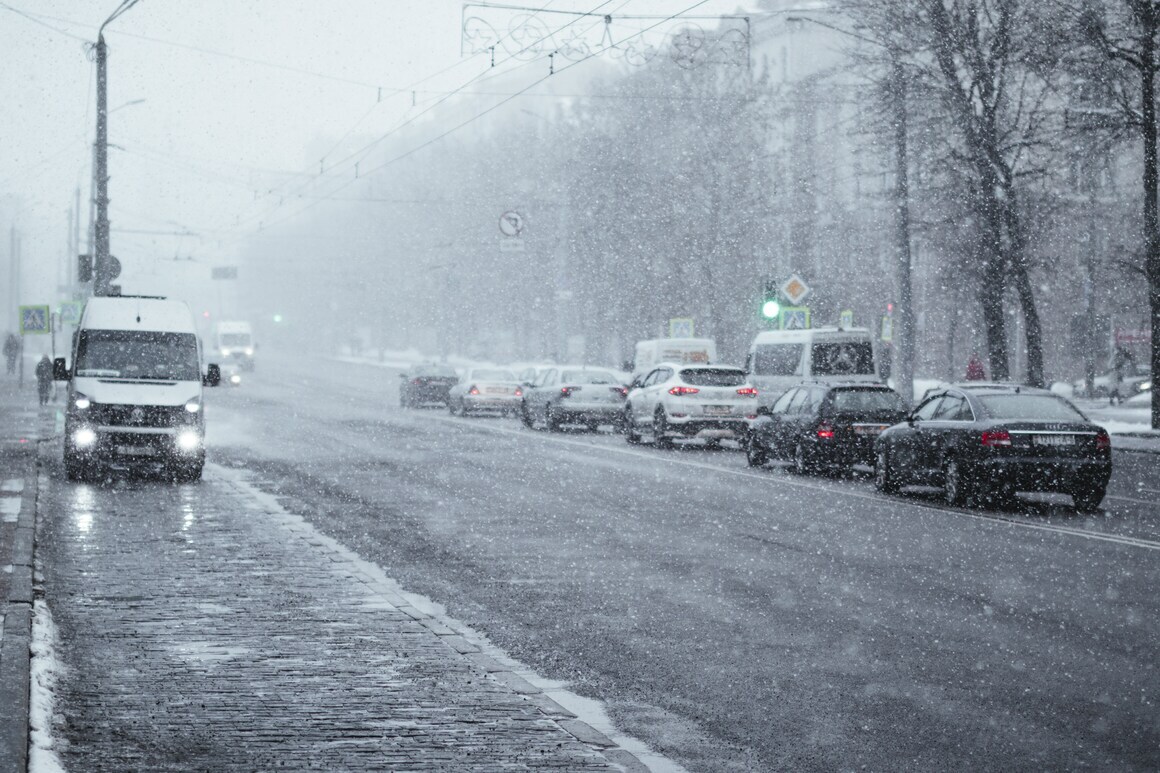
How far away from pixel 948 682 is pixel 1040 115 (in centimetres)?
2973

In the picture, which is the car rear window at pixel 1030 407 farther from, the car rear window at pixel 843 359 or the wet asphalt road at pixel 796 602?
the car rear window at pixel 843 359

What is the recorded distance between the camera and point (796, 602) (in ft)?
34.1

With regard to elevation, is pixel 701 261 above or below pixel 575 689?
above

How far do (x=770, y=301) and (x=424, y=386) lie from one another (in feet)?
54.9

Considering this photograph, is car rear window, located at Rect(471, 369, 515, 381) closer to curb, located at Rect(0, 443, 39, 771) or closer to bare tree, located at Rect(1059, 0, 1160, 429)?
bare tree, located at Rect(1059, 0, 1160, 429)

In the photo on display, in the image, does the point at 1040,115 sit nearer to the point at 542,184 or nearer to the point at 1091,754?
the point at 1091,754

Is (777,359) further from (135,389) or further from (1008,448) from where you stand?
(135,389)

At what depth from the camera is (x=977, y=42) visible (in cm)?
3366

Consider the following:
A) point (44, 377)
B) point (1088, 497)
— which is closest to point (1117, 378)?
point (44, 377)

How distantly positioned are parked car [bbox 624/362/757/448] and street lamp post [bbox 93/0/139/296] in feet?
37.8

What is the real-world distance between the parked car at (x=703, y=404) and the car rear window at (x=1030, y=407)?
38.3 feet

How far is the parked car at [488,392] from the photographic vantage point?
43.6m

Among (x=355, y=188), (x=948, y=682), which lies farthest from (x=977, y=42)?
(x=355, y=188)

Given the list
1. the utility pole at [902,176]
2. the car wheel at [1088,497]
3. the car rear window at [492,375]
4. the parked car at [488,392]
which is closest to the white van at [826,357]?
the utility pole at [902,176]
